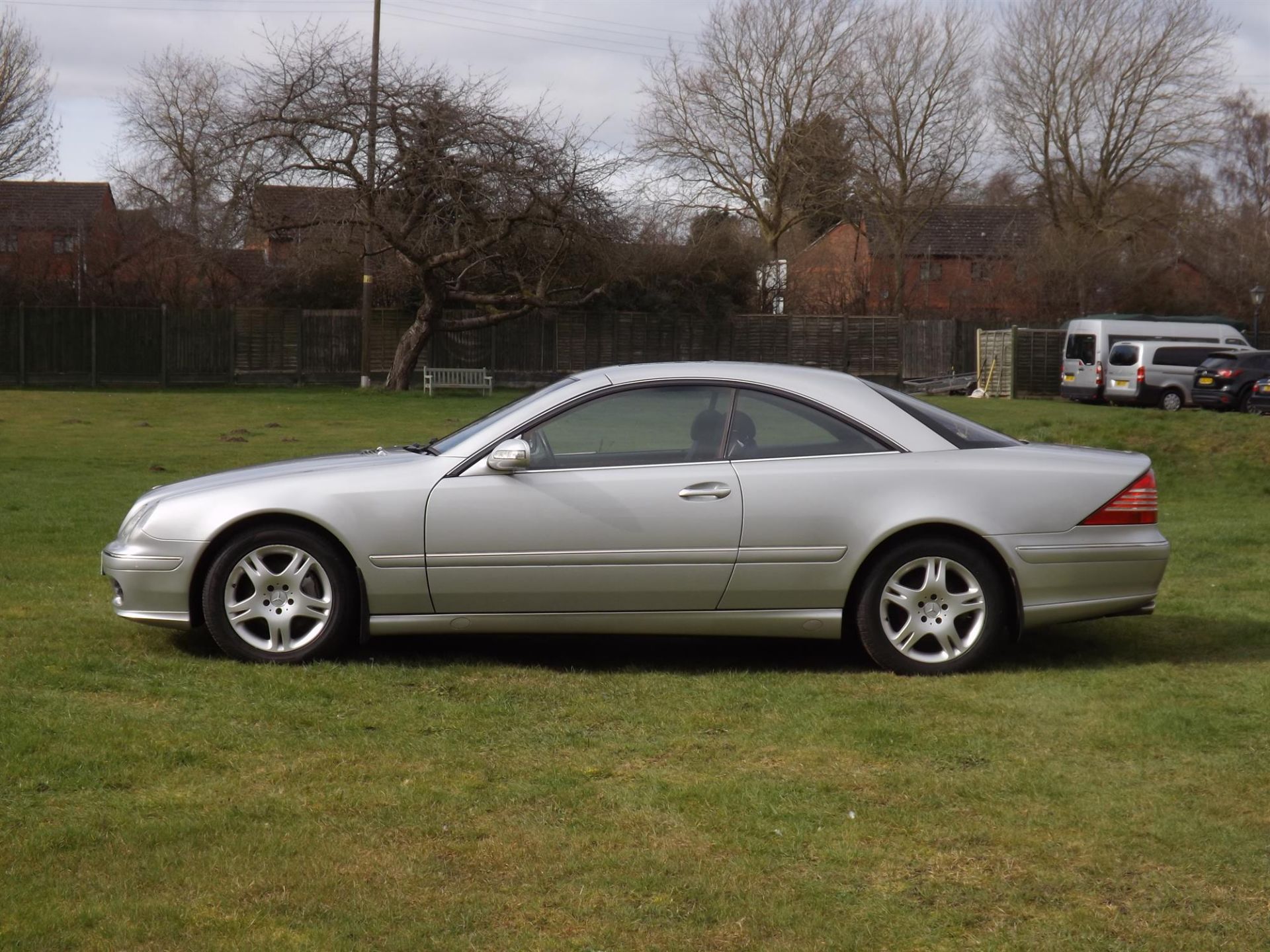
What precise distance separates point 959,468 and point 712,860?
2874 mm

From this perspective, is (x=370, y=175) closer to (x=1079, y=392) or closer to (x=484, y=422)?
(x=1079, y=392)

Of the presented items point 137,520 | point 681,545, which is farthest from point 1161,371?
point 137,520

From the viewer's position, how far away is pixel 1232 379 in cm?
3081

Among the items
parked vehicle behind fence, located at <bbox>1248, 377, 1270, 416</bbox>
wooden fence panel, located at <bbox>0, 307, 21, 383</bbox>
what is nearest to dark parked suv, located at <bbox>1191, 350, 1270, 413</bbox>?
parked vehicle behind fence, located at <bbox>1248, 377, 1270, 416</bbox>

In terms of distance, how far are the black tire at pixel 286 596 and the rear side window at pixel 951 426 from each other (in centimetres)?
252

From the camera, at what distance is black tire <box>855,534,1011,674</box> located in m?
6.13

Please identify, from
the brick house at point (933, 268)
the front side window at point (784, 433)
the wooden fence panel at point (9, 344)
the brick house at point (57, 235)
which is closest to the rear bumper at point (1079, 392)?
the brick house at point (933, 268)

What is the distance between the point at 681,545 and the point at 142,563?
2391 mm

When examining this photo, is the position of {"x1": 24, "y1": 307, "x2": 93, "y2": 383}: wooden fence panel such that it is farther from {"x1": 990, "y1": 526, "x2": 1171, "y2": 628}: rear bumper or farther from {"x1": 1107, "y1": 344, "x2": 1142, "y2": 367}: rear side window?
{"x1": 990, "y1": 526, "x2": 1171, "y2": 628}: rear bumper

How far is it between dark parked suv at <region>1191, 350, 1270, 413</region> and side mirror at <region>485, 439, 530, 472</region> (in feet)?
90.6

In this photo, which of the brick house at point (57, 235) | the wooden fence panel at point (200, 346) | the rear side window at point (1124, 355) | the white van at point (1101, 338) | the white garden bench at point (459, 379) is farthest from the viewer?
the brick house at point (57, 235)

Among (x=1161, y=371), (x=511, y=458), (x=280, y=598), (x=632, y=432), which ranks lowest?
(x=280, y=598)

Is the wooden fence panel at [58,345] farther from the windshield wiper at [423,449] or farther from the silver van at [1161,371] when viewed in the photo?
the windshield wiper at [423,449]

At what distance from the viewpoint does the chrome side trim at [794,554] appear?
20.0 ft
